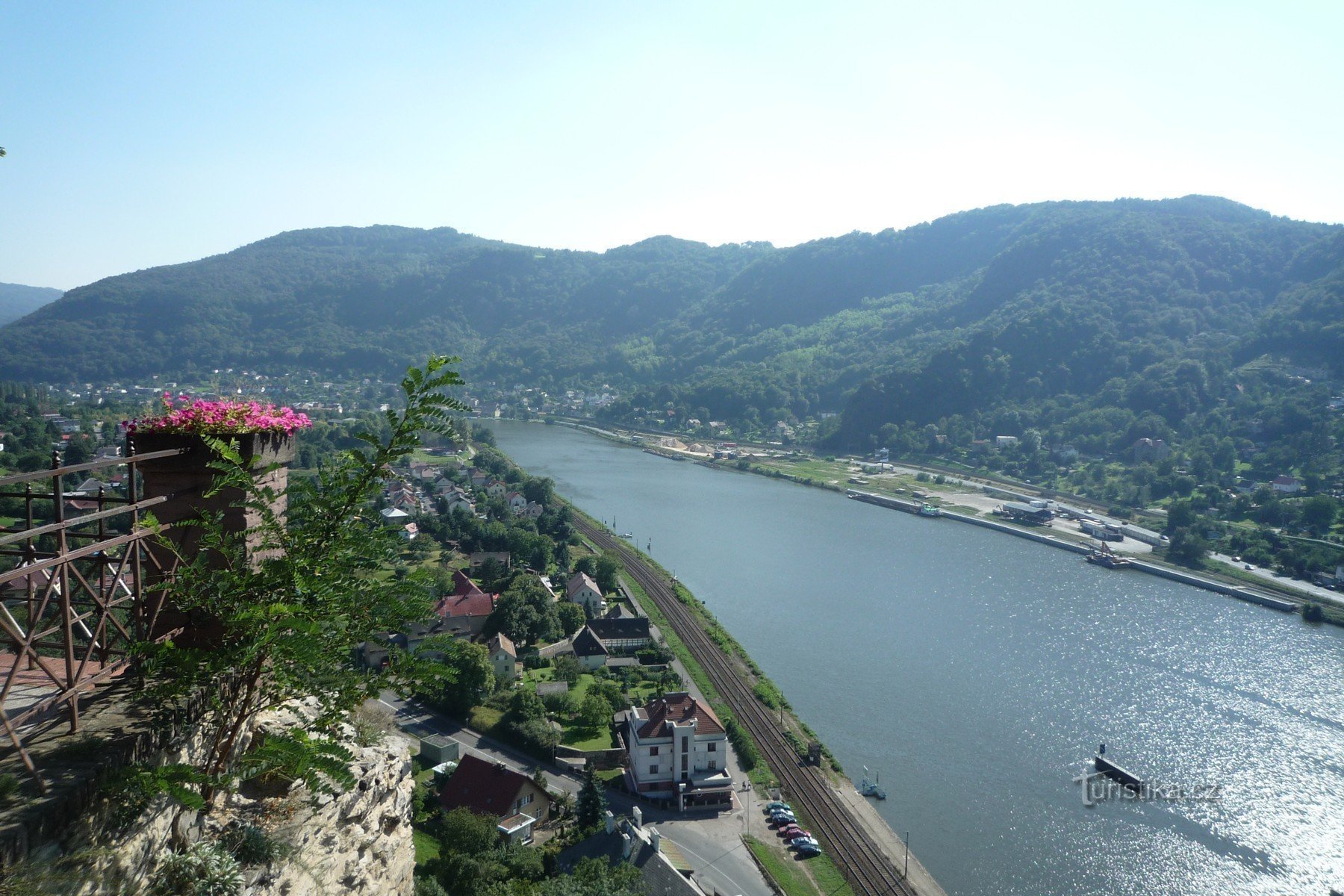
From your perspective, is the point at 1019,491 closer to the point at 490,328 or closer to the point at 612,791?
the point at 612,791

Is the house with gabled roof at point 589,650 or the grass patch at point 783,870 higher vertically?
the house with gabled roof at point 589,650

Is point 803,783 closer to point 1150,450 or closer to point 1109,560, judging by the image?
point 1109,560

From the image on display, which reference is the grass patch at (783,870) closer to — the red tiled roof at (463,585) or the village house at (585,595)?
the village house at (585,595)

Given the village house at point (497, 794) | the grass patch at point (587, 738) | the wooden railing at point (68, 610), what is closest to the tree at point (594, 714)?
the grass patch at point (587, 738)

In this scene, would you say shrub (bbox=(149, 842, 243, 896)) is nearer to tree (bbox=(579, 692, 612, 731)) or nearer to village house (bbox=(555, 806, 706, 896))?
village house (bbox=(555, 806, 706, 896))

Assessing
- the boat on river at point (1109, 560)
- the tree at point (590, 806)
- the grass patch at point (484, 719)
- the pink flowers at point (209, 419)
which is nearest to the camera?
the pink flowers at point (209, 419)

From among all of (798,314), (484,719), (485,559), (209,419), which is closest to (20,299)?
(798,314)

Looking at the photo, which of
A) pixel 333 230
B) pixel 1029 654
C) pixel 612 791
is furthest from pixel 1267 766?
pixel 333 230
